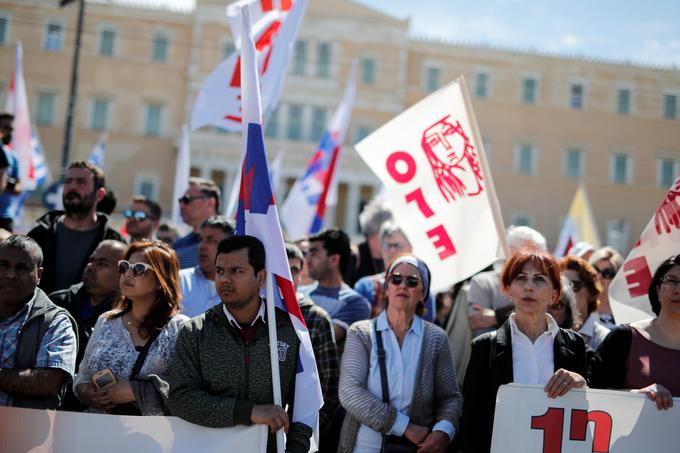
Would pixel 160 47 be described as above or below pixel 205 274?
above

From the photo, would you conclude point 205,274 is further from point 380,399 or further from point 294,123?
point 294,123

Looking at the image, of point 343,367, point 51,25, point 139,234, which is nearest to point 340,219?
point 51,25

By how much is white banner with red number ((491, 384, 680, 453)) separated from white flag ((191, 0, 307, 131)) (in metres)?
4.09

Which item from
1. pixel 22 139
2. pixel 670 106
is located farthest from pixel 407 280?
pixel 670 106

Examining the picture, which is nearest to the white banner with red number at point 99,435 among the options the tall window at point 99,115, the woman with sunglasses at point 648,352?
the woman with sunglasses at point 648,352

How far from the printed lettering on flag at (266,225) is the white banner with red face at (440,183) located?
182cm

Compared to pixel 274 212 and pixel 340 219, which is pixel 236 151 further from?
pixel 274 212

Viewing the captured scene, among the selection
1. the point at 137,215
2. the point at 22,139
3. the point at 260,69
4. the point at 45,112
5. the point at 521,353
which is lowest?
the point at 521,353

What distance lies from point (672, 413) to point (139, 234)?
5160mm

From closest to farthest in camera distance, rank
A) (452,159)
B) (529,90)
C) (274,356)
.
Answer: (274,356), (452,159), (529,90)

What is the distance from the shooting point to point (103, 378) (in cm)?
403

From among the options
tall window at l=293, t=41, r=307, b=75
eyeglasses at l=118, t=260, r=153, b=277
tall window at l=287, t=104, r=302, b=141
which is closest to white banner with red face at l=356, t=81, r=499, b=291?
eyeglasses at l=118, t=260, r=153, b=277

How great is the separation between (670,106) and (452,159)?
4566cm

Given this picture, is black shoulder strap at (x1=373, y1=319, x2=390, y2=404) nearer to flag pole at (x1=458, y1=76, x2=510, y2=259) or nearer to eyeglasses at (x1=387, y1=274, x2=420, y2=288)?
eyeglasses at (x1=387, y1=274, x2=420, y2=288)
